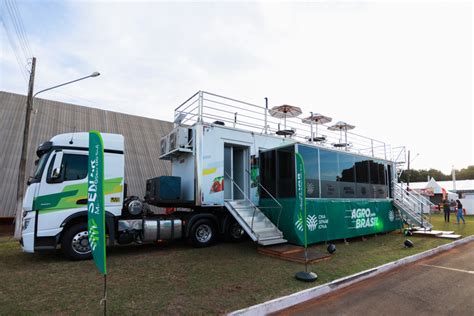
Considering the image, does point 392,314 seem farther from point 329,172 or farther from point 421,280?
point 329,172

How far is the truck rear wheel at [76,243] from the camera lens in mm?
7148

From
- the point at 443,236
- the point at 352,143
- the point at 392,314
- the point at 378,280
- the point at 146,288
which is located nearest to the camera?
the point at 392,314

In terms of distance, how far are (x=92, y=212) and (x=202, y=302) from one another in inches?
86.5

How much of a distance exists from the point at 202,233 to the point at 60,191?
4182 millimetres

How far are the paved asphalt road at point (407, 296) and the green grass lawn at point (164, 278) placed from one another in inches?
19.6

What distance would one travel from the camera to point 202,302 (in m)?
4.56

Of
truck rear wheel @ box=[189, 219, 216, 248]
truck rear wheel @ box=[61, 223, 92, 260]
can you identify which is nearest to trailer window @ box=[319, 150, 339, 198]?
truck rear wheel @ box=[189, 219, 216, 248]

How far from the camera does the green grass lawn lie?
443cm

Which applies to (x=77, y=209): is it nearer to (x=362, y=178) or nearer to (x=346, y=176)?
(x=346, y=176)

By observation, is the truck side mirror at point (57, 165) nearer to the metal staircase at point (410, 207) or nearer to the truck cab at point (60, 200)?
the truck cab at point (60, 200)

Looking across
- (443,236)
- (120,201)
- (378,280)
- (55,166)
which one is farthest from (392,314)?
(443,236)

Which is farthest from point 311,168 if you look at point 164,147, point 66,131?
point 66,131

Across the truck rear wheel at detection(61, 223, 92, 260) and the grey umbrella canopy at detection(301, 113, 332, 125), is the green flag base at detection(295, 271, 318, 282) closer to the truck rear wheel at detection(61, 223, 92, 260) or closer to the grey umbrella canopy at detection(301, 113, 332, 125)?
the truck rear wheel at detection(61, 223, 92, 260)

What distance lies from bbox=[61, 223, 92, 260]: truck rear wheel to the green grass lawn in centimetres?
30
